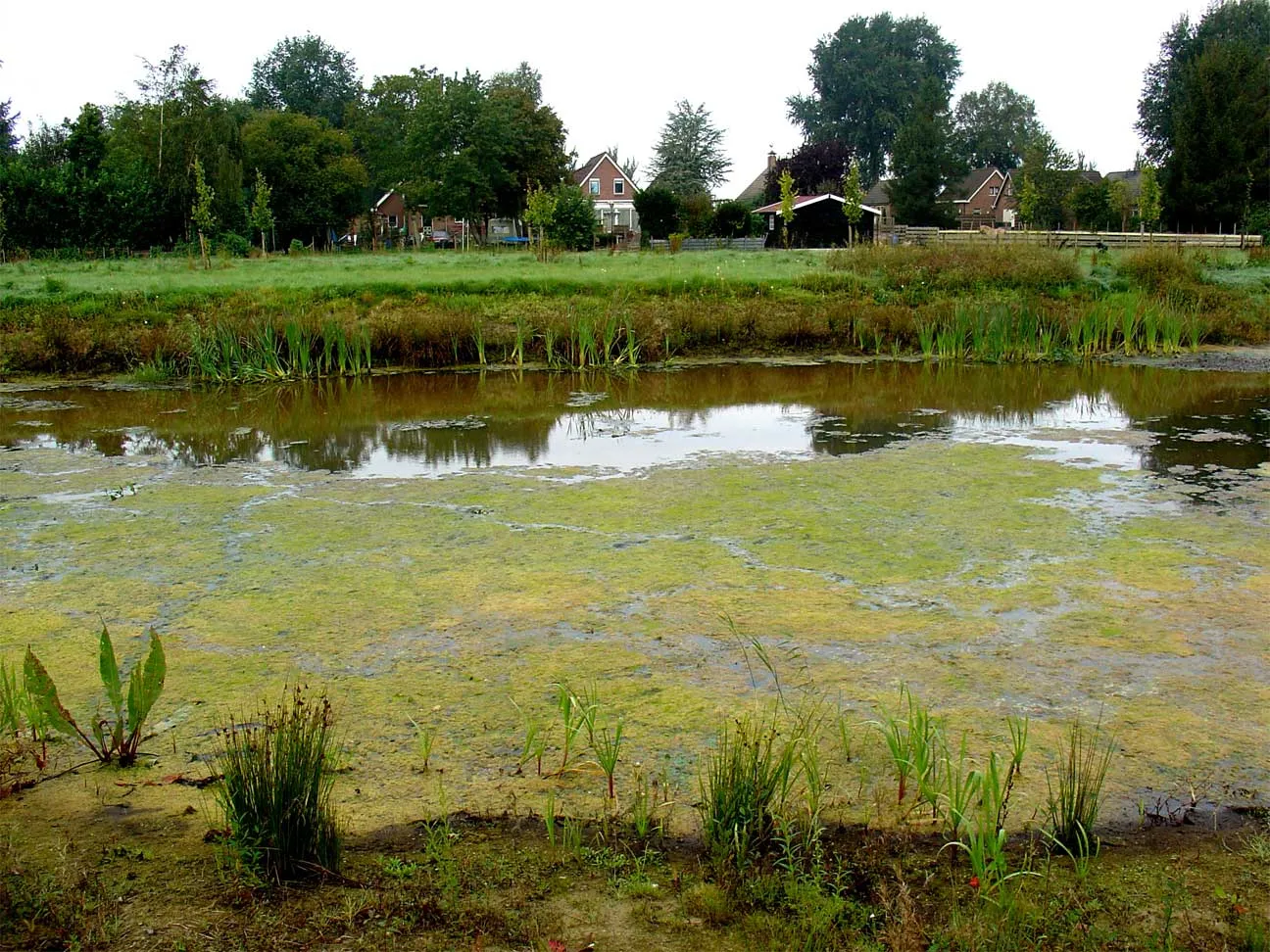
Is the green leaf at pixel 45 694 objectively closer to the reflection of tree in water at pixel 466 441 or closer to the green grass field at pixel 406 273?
the reflection of tree in water at pixel 466 441

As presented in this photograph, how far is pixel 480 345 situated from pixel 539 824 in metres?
11.6

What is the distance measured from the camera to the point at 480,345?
1444 centimetres

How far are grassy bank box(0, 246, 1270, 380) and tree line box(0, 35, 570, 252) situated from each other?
36.4 feet

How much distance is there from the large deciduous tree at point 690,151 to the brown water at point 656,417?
53.5 m

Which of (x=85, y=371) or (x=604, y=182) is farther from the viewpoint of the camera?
(x=604, y=182)

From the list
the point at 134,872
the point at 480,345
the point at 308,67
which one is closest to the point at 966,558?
the point at 134,872

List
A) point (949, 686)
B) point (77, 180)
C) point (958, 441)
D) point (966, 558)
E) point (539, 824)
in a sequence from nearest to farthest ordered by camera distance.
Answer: point (539, 824)
point (949, 686)
point (966, 558)
point (958, 441)
point (77, 180)

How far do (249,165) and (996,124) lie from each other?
5055cm

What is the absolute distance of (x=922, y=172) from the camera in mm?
47938

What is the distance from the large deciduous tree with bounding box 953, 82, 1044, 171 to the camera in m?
73.4

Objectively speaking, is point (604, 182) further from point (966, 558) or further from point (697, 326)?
point (966, 558)

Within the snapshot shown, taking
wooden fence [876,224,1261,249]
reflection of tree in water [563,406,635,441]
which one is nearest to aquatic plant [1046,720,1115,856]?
reflection of tree in water [563,406,635,441]

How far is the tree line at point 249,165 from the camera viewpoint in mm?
33938

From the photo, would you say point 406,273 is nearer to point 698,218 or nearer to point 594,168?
point 698,218
